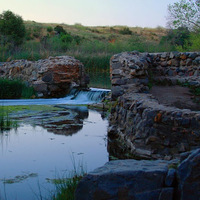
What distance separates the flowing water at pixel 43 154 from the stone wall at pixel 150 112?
610 mm

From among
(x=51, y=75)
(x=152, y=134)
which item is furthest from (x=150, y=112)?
(x=51, y=75)

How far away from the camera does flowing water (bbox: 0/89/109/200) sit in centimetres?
520

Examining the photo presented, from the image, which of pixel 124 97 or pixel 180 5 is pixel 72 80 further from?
pixel 180 5

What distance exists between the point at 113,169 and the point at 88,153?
3968mm

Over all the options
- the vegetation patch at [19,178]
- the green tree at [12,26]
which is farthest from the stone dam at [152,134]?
the green tree at [12,26]

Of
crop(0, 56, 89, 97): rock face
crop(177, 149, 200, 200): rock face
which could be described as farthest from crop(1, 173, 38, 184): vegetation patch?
crop(0, 56, 89, 97): rock face

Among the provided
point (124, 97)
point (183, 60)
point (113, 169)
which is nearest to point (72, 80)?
point (183, 60)

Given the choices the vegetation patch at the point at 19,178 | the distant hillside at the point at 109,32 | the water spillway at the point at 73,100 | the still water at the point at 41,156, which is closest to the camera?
the still water at the point at 41,156

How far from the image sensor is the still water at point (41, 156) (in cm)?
517

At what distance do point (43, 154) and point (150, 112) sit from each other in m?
2.27

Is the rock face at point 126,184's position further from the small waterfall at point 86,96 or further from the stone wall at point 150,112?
the small waterfall at point 86,96

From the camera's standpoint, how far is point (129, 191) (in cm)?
294

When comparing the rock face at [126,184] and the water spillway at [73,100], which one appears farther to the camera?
the water spillway at [73,100]

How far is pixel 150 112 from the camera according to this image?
19.8ft
